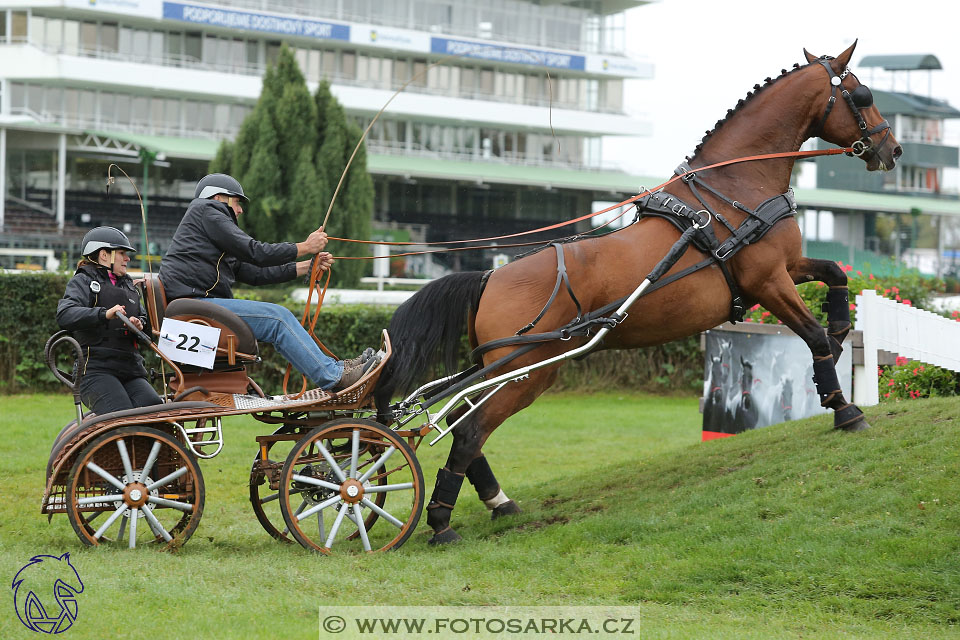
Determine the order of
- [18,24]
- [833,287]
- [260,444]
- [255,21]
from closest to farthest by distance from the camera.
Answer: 1. [260,444]
2. [833,287]
3. [18,24]
4. [255,21]

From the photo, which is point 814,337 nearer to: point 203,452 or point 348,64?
Result: point 203,452

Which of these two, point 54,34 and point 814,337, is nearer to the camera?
point 814,337

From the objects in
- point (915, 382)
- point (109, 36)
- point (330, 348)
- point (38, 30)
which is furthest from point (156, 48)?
point (915, 382)

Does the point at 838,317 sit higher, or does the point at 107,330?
the point at 838,317

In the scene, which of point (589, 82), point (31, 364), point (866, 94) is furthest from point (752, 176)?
point (589, 82)

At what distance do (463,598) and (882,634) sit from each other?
1.92 m

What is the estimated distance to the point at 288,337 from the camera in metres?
6.22

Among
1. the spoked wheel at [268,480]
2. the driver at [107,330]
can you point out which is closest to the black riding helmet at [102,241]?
the driver at [107,330]

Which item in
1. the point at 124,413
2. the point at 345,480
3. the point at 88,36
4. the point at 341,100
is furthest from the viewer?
the point at 341,100

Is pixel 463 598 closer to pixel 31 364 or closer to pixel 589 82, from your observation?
pixel 31 364

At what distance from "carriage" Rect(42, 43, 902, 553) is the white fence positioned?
1464mm

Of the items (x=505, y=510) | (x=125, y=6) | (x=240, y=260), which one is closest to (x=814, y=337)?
(x=505, y=510)

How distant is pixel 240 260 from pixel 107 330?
3.00 ft

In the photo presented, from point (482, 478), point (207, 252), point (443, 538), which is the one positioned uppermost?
point (207, 252)
